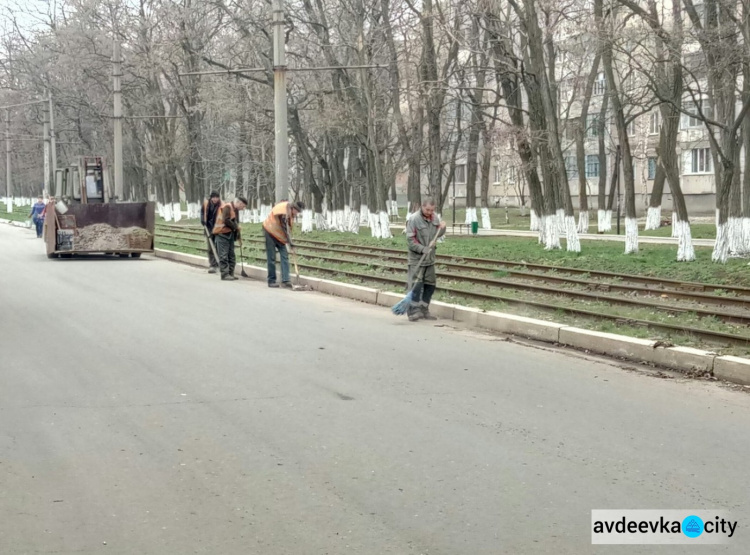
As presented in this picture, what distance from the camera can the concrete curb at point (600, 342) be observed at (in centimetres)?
889

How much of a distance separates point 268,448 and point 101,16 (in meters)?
42.4

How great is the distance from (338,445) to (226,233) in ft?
44.7

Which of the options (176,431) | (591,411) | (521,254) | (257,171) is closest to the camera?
(176,431)

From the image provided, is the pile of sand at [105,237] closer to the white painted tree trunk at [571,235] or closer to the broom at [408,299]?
the white painted tree trunk at [571,235]

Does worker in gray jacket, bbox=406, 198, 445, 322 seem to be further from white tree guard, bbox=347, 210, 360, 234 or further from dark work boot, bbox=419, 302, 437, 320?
white tree guard, bbox=347, 210, 360, 234

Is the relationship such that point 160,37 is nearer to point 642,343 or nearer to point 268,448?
point 642,343

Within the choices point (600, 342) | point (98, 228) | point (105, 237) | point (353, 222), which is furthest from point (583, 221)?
point (600, 342)

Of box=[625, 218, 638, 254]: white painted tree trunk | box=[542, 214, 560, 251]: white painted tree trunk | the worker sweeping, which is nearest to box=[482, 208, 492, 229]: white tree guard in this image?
box=[542, 214, 560, 251]: white painted tree trunk

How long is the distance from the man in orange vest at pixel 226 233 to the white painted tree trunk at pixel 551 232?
11.1m

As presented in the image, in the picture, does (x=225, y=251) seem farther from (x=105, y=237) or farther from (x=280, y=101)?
(x=105, y=237)

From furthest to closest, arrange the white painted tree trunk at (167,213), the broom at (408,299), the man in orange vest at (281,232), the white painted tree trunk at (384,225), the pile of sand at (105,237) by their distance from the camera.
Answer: the white painted tree trunk at (167,213) → the white painted tree trunk at (384,225) → the pile of sand at (105,237) → the man in orange vest at (281,232) → the broom at (408,299)

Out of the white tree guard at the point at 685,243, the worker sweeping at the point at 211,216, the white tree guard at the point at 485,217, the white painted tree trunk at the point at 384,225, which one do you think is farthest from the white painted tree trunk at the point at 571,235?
the white tree guard at the point at 485,217

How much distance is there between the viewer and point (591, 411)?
291 inches

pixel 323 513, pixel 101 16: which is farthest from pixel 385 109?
pixel 323 513
